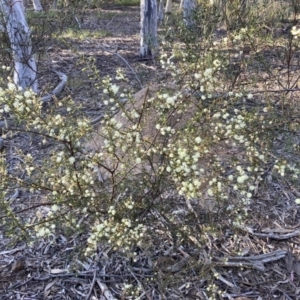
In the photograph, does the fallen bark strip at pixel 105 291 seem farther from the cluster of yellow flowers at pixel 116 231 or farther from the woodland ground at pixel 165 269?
the cluster of yellow flowers at pixel 116 231

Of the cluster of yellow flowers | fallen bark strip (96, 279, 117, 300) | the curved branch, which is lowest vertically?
the curved branch

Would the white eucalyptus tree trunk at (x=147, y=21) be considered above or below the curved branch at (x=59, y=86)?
above

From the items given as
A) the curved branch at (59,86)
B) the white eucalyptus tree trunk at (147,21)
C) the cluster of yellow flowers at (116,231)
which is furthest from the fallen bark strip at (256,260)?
the white eucalyptus tree trunk at (147,21)

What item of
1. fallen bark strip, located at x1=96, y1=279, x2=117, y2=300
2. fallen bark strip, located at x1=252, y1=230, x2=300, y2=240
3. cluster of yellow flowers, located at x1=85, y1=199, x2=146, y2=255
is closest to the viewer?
cluster of yellow flowers, located at x1=85, y1=199, x2=146, y2=255

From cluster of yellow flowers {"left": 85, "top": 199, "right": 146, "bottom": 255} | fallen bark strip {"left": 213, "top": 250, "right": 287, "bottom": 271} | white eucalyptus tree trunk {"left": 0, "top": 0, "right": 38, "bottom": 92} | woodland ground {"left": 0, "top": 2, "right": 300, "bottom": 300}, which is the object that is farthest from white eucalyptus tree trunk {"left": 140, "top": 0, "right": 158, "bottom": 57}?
cluster of yellow flowers {"left": 85, "top": 199, "right": 146, "bottom": 255}

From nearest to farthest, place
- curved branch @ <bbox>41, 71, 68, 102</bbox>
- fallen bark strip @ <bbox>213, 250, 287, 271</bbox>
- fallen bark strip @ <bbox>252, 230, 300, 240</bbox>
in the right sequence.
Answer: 1. fallen bark strip @ <bbox>213, 250, 287, 271</bbox>
2. fallen bark strip @ <bbox>252, 230, 300, 240</bbox>
3. curved branch @ <bbox>41, 71, 68, 102</bbox>

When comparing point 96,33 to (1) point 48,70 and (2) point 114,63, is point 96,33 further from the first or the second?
(1) point 48,70

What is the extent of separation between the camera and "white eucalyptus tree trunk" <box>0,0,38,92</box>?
4086 mm

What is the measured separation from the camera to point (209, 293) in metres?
1.98

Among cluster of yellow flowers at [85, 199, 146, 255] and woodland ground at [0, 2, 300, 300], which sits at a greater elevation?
cluster of yellow flowers at [85, 199, 146, 255]

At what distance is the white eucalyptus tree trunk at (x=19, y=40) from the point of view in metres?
4.09

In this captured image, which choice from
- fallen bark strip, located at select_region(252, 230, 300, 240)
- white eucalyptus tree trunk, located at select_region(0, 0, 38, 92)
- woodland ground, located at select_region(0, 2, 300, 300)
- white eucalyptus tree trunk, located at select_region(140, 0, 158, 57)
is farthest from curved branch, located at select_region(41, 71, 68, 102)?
fallen bark strip, located at select_region(252, 230, 300, 240)

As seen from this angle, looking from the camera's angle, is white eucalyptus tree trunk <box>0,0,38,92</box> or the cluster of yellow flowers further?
white eucalyptus tree trunk <box>0,0,38,92</box>

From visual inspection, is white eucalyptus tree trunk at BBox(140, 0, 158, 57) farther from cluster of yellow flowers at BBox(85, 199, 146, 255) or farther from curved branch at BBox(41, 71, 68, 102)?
cluster of yellow flowers at BBox(85, 199, 146, 255)
